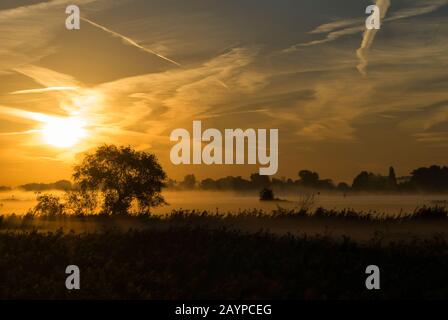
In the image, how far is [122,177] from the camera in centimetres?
4378

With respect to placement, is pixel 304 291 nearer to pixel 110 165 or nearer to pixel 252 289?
pixel 252 289

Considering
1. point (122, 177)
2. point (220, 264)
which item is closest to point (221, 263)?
point (220, 264)

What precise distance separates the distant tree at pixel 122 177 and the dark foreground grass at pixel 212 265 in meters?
17.9

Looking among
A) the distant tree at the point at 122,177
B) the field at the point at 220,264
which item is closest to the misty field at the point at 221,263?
the field at the point at 220,264

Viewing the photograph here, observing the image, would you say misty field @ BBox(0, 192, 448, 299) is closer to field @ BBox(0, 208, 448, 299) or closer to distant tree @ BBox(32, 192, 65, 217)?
field @ BBox(0, 208, 448, 299)

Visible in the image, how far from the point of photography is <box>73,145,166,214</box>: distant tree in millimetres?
43500

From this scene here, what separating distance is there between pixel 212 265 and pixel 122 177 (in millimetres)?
23952

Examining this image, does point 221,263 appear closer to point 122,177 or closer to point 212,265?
point 212,265

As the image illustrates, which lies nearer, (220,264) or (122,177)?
(220,264)

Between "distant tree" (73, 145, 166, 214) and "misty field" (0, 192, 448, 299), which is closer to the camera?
"misty field" (0, 192, 448, 299)

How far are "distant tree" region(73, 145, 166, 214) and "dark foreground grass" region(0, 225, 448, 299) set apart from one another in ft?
58.7

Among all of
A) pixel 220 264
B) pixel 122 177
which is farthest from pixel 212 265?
pixel 122 177

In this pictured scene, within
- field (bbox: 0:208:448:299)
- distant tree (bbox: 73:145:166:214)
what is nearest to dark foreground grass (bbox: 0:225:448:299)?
field (bbox: 0:208:448:299)

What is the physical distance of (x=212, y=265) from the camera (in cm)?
2078
